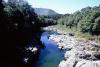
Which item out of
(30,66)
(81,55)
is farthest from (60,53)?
(30,66)

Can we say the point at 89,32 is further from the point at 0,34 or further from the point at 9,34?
the point at 0,34

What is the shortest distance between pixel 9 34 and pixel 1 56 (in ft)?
29.0

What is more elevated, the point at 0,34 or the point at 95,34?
the point at 0,34

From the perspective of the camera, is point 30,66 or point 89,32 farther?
point 89,32

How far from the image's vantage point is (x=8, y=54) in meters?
40.5

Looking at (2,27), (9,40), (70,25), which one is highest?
(2,27)

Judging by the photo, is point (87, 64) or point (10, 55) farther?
point (10, 55)

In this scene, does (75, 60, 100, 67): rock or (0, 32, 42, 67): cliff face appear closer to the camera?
(75, 60, 100, 67): rock

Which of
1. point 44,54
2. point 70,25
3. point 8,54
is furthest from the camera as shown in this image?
point 70,25

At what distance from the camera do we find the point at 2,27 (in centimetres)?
3966

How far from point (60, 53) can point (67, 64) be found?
1841 centimetres

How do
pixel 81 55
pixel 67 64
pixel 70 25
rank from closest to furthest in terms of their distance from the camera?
pixel 67 64, pixel 81 55, pixel 70 25

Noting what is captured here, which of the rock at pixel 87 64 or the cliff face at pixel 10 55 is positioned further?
the cliff face at pixel 10 55

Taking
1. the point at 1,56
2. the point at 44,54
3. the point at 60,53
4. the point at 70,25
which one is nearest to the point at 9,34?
the point at 1,56
